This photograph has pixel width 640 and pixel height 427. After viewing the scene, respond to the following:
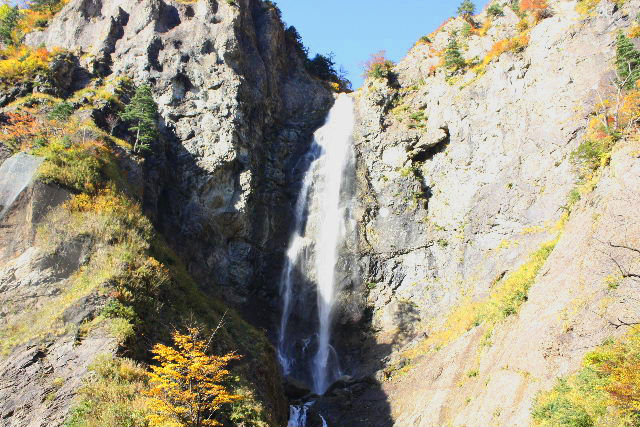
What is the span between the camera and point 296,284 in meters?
33.9

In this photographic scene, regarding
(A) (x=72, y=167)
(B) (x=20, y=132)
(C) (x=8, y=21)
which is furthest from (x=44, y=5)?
(A) (x=72, y=167)

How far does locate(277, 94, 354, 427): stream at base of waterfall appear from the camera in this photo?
101ft

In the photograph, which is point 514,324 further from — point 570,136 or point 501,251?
point 570,136

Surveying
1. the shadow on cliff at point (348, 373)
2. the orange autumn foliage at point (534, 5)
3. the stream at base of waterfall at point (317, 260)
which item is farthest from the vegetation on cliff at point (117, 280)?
the orange autumn foliage at point (534, 5)

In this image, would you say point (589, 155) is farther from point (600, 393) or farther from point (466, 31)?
Result: point (466, 31)

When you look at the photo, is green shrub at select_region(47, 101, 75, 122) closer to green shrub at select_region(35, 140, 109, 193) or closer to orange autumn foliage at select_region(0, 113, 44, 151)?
orange autumn foliage at select_region(0, 113, 44, 151)

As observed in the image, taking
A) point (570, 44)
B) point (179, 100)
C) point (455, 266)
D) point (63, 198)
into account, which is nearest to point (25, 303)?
point (63, 198)

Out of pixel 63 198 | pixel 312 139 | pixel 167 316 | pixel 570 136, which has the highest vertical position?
pixel 312 139

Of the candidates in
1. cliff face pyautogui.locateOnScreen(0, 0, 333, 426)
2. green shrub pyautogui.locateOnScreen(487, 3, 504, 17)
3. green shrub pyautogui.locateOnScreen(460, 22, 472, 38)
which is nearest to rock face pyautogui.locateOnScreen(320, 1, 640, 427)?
green shrub pyautogui.locateOnScreen(460, 22, 472, 38)

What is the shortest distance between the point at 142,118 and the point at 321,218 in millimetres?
14969

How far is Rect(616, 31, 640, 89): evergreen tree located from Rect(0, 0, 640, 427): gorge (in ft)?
0.46

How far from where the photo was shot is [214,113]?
3475 cm

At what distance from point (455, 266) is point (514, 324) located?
12.0 meters

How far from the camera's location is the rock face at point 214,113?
32469mm
